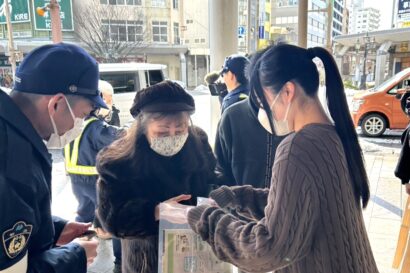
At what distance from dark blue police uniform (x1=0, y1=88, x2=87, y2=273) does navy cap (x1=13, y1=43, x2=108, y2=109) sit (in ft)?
0.35

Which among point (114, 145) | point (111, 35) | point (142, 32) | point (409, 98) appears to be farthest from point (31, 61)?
point (142, 32)

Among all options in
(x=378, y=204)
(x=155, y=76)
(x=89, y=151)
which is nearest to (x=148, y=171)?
(x=89, y=151)

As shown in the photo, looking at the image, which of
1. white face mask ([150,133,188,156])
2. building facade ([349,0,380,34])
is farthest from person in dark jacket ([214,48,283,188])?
building facade ([349,0,380,34])

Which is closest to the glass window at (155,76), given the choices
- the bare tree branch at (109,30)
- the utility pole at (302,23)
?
the utility pole at (302,23)

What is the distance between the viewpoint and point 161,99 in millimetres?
1961

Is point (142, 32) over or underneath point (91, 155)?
over

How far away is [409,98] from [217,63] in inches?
109

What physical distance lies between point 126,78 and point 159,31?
2277 centimetres

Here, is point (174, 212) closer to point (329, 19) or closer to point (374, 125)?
point (374, 125)

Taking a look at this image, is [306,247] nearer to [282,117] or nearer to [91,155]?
[282,117]

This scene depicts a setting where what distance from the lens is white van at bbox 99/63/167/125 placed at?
9.51 meters

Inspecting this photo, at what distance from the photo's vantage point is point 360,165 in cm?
128

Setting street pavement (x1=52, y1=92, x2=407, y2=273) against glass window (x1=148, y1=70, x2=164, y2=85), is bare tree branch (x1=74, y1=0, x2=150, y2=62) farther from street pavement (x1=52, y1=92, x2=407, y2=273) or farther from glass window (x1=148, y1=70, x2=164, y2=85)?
street pavement (x1=52, y1=92, x2=407, y2=273)

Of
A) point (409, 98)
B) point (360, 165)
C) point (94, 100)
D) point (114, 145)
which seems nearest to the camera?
point (360, 165)
